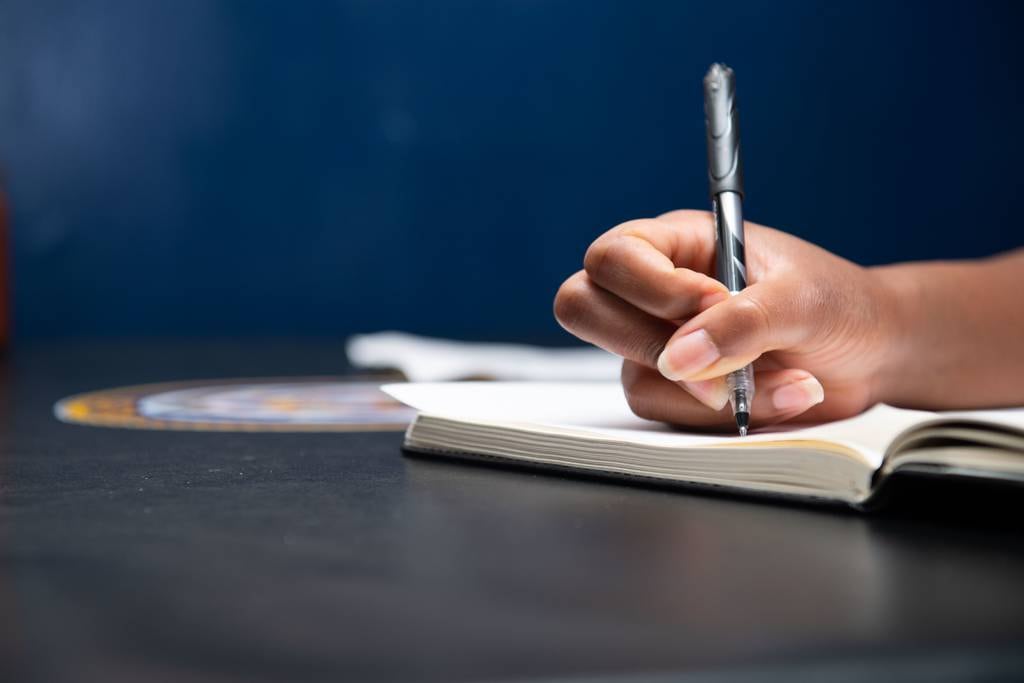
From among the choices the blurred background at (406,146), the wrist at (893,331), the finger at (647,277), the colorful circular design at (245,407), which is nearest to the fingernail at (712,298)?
the finger at (647,277)

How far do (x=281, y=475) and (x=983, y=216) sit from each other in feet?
11.3

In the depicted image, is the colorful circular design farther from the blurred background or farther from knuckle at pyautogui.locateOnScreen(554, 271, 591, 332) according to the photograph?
the blurred background

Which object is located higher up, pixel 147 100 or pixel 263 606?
pixel 147 100

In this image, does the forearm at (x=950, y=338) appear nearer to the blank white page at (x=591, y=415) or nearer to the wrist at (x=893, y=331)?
the wrist at (x=893, y=331)

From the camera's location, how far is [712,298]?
0.49 metres

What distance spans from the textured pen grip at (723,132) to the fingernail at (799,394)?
0.11 meters

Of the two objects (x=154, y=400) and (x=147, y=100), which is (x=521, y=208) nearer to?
(x=147, y=100)

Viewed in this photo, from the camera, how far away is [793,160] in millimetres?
3211

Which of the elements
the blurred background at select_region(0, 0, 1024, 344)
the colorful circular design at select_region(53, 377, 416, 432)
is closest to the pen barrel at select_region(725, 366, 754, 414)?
the colorful circular design at select_region(53, 377, 416, 432)

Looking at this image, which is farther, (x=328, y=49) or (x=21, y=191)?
(x=328, y=49)

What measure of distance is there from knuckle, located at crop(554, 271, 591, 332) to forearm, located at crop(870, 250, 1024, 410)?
17 centimetres

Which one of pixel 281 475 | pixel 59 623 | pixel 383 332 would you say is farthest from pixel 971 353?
pixel 383 332

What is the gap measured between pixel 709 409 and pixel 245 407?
1.39 ft

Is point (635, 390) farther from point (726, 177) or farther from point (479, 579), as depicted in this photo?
point (479, 579)
